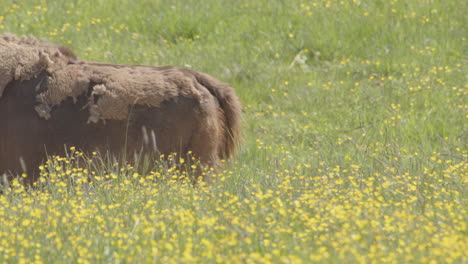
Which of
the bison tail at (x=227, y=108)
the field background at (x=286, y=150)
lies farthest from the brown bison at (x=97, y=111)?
the field background at (x=286, y=150)

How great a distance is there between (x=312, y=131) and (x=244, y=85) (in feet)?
4.35

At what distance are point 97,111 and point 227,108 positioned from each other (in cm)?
99

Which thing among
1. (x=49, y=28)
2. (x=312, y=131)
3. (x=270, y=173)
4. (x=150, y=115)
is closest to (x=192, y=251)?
(x=270, y=173)

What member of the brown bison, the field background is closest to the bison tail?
the brown bison

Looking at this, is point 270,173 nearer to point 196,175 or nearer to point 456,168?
point 196,175

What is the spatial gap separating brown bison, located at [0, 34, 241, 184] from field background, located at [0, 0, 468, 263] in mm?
207

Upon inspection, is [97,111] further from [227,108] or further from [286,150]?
[286,150]

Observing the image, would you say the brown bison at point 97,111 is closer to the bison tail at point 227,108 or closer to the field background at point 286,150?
the bison tail at point 227,108

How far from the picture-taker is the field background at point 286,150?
132 inches

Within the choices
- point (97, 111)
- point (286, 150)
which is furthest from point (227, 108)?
point (286, 150)

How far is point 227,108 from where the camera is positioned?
545 cm

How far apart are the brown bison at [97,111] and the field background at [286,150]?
21 centimetres

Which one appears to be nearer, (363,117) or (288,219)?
(288,219)

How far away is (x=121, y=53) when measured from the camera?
9.24 m
